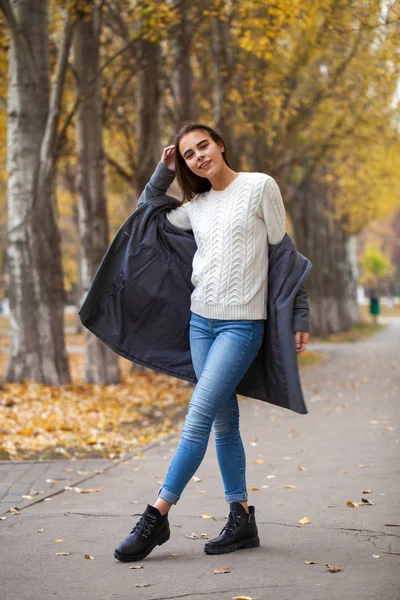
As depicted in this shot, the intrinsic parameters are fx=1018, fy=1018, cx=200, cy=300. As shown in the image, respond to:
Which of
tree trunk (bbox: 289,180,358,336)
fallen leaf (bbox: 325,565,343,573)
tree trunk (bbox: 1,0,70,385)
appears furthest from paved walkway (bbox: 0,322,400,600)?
tree trunk (bbox: 289,180,358,336)

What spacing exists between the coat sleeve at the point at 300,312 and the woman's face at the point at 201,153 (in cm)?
75

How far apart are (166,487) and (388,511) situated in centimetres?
164

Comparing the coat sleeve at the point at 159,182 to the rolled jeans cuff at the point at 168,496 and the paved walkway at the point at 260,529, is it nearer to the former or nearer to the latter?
the rolled jeans cuff at the point at 168,496

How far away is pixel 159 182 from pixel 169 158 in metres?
0.14

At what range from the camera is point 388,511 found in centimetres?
595

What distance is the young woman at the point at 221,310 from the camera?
492 centimetres

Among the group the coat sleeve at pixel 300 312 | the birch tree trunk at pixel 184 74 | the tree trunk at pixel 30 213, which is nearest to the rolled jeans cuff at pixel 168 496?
the coat sleeve at pixel 300 312

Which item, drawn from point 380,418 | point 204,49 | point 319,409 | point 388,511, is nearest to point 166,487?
point 388,511

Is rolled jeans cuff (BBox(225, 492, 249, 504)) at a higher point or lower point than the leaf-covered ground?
higher

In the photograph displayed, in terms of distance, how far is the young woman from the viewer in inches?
194

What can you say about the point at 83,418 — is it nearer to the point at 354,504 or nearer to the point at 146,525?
the point at 354,504

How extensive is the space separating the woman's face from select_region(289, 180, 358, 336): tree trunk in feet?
81.9

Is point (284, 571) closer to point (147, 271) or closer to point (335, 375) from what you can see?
point (147, 271)

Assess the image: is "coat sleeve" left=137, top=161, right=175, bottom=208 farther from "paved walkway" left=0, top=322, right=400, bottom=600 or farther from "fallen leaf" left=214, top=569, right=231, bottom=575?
"fallen leaf" left=214, top=569, right=231, bottom=575
